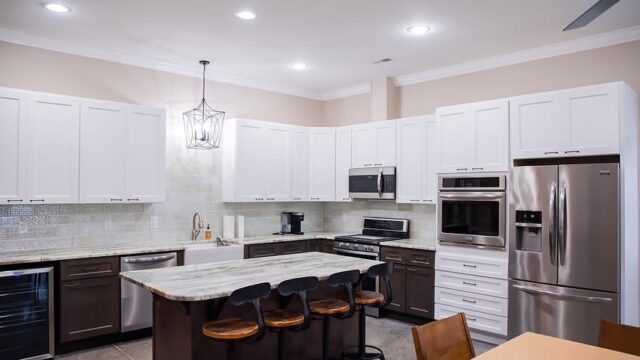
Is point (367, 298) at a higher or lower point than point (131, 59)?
lower

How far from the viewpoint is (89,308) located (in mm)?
4234

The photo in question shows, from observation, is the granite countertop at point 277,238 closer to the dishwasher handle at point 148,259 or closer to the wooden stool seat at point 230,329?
the dishwasher handle at point 148,259

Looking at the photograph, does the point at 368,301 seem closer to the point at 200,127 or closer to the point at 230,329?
the point at 230,329

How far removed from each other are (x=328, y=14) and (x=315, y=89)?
2.87 m

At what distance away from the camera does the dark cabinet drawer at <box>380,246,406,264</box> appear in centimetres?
518

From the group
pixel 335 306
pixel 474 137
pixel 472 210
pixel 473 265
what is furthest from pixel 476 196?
pixel 335 306

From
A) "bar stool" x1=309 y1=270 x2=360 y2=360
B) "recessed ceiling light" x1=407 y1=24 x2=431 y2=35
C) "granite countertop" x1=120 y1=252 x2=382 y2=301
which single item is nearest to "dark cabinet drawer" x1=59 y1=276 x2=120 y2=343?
"granite countertop" x1=120 y1=252 x2=382 y2=301

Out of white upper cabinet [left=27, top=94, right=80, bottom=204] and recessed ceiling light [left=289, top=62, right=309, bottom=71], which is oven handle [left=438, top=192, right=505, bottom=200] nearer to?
recessed ceiling light [left=289, top=62, right=309, bottom=71]

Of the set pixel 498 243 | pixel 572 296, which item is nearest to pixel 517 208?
pixel 498 243

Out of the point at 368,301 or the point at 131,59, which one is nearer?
the point at 368,301

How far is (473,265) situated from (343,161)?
2338mm

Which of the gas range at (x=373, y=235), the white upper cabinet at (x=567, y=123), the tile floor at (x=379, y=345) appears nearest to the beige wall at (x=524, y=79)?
the white upper cabinet at (x=567, y=123)

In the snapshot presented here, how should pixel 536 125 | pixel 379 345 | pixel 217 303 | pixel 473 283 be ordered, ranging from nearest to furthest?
pixel 217 303
pixel 536 125
pixel 379 345
pixel 473 283

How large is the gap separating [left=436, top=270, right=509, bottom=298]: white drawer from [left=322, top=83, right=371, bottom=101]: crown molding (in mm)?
2831
